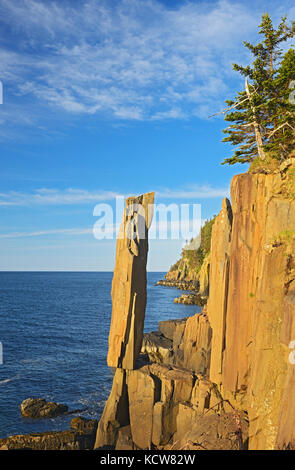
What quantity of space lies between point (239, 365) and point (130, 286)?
25.5ft

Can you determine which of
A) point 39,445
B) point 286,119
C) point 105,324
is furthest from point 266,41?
point 105,324

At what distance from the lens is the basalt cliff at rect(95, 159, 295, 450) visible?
1367 cm

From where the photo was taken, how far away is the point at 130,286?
21312 millimetres

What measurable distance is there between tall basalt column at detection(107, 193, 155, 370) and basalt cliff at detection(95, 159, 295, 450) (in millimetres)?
358

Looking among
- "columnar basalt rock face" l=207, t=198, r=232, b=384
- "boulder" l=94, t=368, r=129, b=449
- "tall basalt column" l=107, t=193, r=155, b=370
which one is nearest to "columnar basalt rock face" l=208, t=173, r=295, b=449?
"columnar basalt rock face" l=207, t=198, r=232, b=384

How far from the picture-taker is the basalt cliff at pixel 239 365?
44.9 feet

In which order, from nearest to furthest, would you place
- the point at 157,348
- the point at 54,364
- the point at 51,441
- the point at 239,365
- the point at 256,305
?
1. the point at 256,305
2. the point at 239,365
3. the point at 51,441
4. the point at 157,348
5. the point at 54,364

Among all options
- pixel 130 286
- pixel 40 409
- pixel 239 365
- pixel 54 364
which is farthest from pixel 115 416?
pixel 54 364

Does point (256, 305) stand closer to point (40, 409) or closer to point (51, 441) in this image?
point (51, 441)

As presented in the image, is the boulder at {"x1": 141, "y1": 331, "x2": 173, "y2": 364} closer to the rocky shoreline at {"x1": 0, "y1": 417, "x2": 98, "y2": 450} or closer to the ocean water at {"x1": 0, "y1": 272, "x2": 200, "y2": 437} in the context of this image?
the ocean water at {"x1": 0, "y1": 272, "x2": 200, "y2": 437}

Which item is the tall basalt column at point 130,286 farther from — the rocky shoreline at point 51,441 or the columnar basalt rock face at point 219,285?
the rocky shoreline at point 51,441

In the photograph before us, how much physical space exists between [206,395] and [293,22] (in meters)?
26.3

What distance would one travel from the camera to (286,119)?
2353cm

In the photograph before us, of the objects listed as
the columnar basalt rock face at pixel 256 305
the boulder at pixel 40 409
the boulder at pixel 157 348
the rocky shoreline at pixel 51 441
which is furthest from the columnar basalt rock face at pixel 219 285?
the boulder at pixel 157 348
